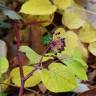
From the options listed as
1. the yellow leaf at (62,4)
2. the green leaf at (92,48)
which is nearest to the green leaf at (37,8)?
the yellow leaf at (62,4)

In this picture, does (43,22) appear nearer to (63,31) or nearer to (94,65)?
(63,31)

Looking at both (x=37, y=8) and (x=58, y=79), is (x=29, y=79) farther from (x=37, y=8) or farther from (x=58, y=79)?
(x=37, y=8)

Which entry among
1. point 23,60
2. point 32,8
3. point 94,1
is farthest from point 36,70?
point 94,1

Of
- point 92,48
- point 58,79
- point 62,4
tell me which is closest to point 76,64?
point 58,79

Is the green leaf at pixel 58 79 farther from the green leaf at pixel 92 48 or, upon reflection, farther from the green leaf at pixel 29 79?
the green leaf at pixel 92 48

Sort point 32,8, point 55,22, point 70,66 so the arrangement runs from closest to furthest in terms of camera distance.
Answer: point 70,66
point 32,8
point 55,22

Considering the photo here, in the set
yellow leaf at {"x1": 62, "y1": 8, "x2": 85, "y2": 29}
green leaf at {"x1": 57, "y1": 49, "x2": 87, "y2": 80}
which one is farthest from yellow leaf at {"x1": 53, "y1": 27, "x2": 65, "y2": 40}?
green leaf at {"x1": 57, "y1": 49, "x2": 87, "y2": 80}
